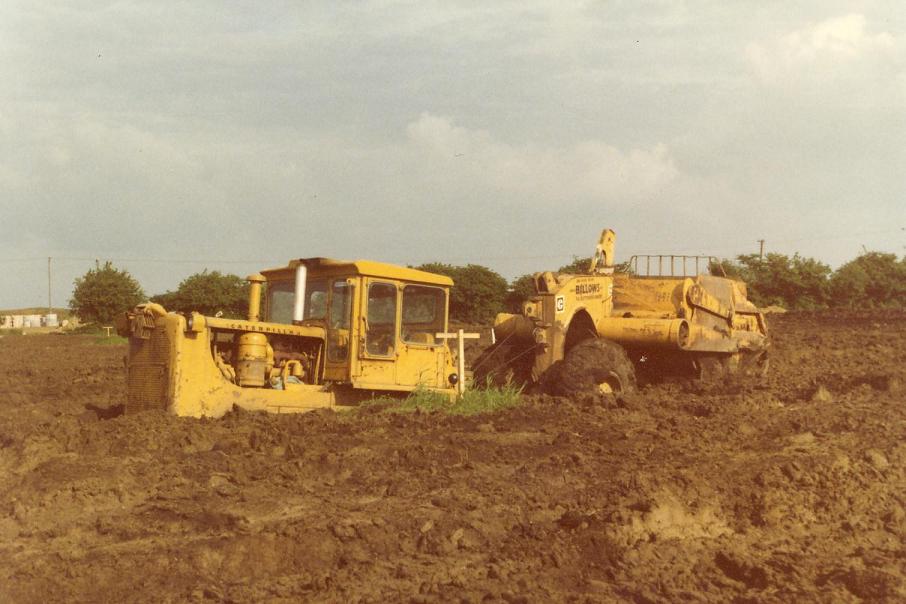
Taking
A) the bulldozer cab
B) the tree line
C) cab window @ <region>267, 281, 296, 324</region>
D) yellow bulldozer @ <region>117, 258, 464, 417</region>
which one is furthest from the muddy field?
the tree line

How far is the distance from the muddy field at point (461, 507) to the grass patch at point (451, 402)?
50 centimetres

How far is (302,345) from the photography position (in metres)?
10.7

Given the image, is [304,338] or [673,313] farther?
[673,313]

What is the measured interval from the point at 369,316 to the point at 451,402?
1565mm

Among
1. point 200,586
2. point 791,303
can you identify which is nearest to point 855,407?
point 200,586

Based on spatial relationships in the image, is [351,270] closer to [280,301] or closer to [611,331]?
[280,301]

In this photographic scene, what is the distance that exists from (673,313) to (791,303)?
31034 millimetres

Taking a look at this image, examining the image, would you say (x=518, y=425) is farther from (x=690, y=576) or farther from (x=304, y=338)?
(x=690, y=576)

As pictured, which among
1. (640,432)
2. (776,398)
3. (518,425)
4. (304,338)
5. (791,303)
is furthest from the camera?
(791,303)

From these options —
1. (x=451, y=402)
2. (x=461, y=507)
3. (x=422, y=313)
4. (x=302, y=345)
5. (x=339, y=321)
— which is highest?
(x=422, y=313)

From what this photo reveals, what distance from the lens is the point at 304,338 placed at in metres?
10.7

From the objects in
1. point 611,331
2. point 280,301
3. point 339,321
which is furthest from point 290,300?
point 611,331

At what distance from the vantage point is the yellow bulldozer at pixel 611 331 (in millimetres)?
12078

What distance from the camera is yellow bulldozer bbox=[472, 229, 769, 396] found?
12078 millimetres
